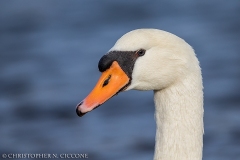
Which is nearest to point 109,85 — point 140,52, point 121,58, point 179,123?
point 121,58

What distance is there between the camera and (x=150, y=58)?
6.43m

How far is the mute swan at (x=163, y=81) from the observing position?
250 inches

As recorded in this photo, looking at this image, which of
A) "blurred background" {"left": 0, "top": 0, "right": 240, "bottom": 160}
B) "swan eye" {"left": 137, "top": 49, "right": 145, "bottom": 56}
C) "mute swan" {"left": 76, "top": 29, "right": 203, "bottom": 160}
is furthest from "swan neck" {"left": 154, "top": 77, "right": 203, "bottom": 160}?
"blurred background" {"left": 0, "top": 0, "right": 240, "bottom": 160}

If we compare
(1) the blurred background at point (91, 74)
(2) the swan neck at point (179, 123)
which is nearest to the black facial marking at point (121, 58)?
(2) the swan neck at point (179, 123)

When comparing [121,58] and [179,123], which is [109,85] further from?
[179,123]

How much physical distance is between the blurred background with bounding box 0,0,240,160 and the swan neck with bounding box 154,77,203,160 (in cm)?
444

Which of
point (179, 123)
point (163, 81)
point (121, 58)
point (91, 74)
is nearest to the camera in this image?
point (121, 58)

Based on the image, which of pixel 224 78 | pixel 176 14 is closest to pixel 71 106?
pixel 224 78


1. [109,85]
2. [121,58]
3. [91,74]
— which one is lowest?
[109,85]

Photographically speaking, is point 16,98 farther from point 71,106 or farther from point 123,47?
point 123,47

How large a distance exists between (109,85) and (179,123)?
67 centimetres

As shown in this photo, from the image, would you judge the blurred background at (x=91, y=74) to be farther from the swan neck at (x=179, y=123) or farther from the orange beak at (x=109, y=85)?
the orange beak at (x=109, y=85)

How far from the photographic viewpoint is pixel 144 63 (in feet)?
21.1

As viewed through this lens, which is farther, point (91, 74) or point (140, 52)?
point (91, 74)
